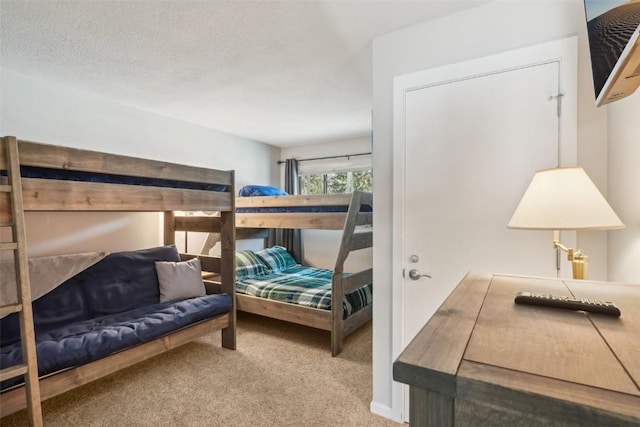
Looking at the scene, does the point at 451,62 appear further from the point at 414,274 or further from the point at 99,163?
the point at 99,163

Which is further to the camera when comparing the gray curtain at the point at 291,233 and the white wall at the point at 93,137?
the gray curtain at the point at 291,233

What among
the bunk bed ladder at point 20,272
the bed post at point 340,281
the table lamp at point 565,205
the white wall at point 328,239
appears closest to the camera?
the table lamp at point 565,205

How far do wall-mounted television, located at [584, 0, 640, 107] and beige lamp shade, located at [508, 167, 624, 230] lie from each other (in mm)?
269

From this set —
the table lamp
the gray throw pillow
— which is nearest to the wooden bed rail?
the gray throw pillow

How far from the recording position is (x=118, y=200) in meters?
2.03

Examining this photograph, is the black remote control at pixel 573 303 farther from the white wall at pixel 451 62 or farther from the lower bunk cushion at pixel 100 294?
the lower bunk cushion at pixel 100 294

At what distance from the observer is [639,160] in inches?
42.9

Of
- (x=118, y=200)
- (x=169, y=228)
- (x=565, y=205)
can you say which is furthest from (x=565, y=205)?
(x=169, y=228)

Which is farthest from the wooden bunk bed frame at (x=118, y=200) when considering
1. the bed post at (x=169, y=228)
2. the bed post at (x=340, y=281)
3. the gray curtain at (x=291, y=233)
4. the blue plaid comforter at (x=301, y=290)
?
the gray curtain at (x=291, y=233)

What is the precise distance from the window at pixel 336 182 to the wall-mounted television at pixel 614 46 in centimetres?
322

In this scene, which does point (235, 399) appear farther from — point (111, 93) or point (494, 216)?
point (111, 93)

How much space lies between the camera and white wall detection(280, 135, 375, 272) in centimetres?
431

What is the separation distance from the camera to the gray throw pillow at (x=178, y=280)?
9.30ft

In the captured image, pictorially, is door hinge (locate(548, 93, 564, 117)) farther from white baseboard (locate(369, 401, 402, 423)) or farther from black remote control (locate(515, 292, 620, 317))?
white baseboard (locate(369, 401, 402, 423))
